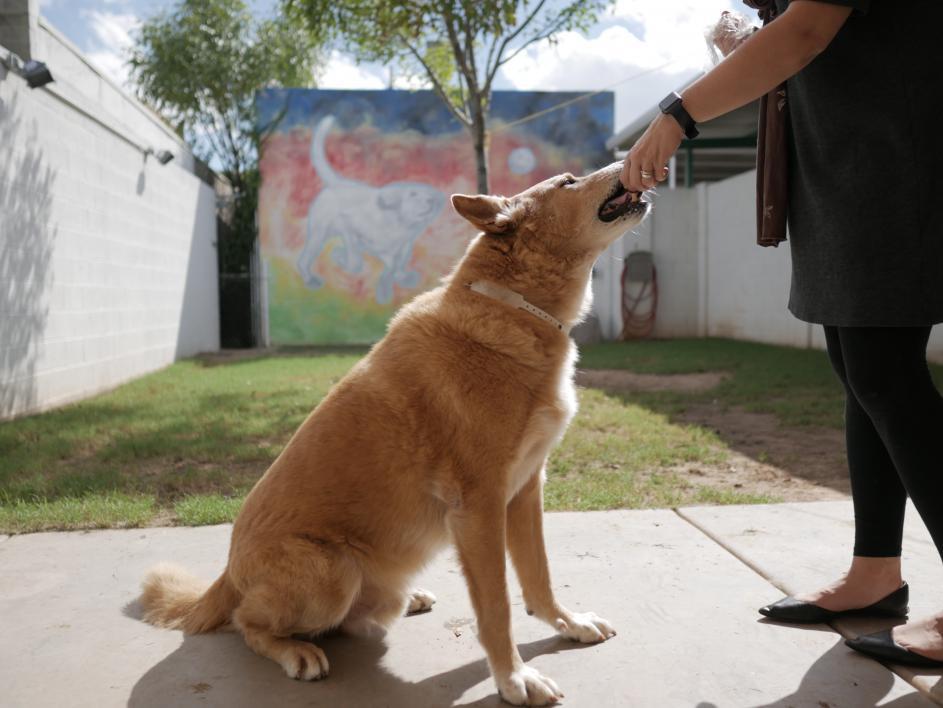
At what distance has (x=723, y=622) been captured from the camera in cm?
240

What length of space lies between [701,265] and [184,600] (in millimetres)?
14945

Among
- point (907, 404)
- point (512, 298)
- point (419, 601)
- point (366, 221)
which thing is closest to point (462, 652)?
point (419, 601)

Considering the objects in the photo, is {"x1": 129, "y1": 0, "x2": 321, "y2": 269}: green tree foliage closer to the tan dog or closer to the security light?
the security light

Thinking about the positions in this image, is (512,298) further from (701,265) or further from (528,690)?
(701,265)

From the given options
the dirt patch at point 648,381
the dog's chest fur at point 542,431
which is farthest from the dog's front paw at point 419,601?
the dirt patch at point 648,381

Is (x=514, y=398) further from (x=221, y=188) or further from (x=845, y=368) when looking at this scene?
(x=221, y=188)

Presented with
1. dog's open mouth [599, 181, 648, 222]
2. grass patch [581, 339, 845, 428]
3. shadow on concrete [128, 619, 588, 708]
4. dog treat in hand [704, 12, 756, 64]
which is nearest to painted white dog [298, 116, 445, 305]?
grass patch [581, 339, 845, 428]

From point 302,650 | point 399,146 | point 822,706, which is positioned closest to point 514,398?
point 302,650

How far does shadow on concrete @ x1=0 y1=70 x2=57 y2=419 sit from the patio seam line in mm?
6294

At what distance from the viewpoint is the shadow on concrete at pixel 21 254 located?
22.9 feet

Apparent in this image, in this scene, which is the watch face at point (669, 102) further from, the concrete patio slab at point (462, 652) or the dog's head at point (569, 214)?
the concrete patio slab at point (462, 652)

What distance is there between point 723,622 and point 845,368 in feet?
2.90

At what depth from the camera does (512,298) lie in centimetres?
242

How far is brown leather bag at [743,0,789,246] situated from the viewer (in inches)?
87.4
